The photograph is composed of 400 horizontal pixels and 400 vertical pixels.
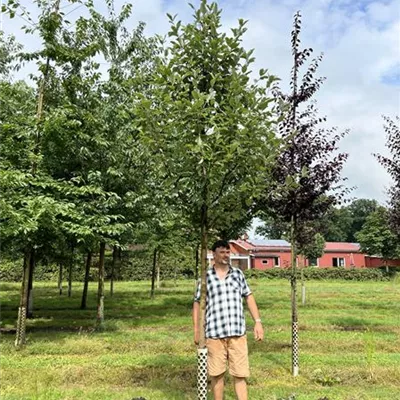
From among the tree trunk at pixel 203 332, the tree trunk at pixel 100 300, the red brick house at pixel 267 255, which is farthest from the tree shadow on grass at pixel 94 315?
the red brick house at pixel 267 255

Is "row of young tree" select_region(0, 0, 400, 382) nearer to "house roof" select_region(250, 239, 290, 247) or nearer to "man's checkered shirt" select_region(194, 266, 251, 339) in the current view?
"man's checkered shirt" select_region(194, 266, 251, 339)

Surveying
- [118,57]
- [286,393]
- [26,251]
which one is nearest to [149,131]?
[286,393]

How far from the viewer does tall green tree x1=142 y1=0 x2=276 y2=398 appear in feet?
16.5

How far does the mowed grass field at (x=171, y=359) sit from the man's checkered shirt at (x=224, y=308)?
4.93 ft

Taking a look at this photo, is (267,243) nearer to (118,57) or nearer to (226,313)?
(118,57)

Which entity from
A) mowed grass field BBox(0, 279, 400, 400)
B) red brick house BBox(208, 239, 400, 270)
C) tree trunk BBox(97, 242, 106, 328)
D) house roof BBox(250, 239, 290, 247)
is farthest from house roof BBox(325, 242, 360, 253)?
tree trunk BBox(97, 242, 106, 328)

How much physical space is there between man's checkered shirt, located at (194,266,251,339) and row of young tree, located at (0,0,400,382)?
0.16 m

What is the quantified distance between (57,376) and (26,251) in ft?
13.3

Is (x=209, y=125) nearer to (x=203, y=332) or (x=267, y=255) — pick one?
(x=203, y=332)

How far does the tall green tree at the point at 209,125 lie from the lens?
502cm

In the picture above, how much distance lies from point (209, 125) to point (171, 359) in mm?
5350

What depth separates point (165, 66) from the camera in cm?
516

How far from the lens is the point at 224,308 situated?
532 centimetres

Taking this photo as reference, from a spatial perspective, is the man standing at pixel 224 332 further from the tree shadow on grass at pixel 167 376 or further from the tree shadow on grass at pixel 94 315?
the tree shadow on grass at pixel 94 315
